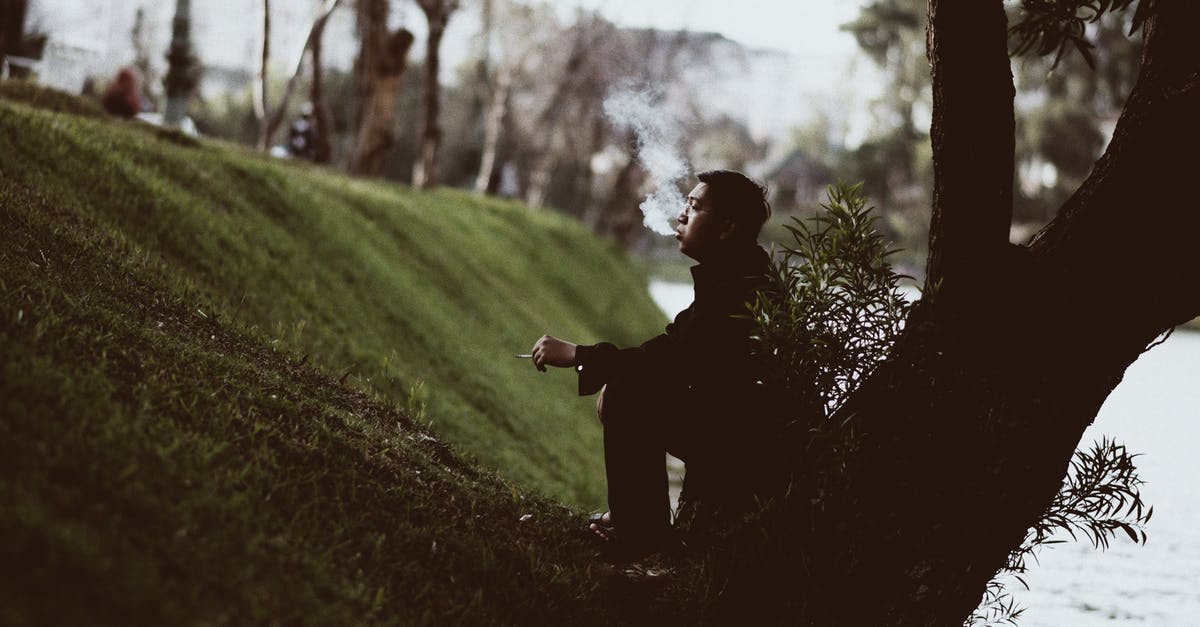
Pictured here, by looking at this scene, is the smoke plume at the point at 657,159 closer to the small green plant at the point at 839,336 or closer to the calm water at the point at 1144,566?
the small green plant at the point at 839,336

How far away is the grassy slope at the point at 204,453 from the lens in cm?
307

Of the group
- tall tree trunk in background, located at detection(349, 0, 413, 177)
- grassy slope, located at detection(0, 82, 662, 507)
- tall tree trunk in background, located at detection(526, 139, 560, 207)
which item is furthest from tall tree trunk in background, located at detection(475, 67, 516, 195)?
grassy slope, located at detection(0, 82, 662, 507)

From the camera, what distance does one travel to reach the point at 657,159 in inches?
235

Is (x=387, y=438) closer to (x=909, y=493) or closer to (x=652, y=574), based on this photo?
(x=652, y=574)

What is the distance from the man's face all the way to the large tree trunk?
32.3 inches

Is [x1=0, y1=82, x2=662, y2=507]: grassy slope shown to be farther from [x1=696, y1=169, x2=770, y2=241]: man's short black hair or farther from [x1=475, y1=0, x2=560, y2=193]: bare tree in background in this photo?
[x1=475, y1=0, x2=560, y2=193]: bare tree in background

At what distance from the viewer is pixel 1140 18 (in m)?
4.62

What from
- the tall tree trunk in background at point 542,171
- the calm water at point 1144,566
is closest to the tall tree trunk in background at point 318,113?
the calm water at point 1144,566

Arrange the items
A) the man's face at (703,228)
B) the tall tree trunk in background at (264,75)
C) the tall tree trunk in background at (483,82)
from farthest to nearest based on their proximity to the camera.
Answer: the tall tree trunk in background at (483,82), the tall tree trunk in background at (264,75), the man's face at (703,228)

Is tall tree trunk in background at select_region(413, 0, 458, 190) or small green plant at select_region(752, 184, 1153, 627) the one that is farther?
tall tree trunk in background at select_region(413, 0, 458, 190)

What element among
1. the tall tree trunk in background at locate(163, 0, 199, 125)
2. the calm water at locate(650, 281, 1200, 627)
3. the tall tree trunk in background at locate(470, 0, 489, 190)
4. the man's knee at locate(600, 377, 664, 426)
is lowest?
the calm water at locate(650, 281, 1200, 627)

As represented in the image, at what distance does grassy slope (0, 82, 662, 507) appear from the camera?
24.9ft

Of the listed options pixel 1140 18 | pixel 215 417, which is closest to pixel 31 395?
pixel 215 417

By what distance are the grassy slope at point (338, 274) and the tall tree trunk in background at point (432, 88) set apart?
6.83 metres
